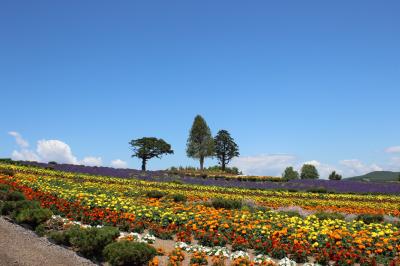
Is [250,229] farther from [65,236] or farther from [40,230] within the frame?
[40,230]

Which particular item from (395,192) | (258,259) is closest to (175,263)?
(258,259)

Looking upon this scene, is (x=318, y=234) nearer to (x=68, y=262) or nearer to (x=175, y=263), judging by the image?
(x=175, y=263)

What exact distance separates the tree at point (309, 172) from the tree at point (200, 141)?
1460 cm

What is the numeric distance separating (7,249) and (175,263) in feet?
14.0

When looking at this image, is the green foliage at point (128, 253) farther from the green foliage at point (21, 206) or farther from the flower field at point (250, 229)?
the green foliage at point (21, 206)

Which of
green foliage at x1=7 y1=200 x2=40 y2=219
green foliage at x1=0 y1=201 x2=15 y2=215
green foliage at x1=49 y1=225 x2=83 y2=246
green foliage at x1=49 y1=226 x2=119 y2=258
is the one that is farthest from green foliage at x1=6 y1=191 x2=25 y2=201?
green foliage at x1=49 y1=226 x2=119 y2=258

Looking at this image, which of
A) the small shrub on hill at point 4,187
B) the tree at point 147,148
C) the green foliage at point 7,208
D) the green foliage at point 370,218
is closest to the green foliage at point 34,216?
the green foliage at point 7,208

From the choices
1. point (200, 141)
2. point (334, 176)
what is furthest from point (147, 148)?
point (334, 176)

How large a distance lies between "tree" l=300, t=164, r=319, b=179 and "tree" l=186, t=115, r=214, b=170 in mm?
14598

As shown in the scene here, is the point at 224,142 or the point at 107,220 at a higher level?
the point at 224,142

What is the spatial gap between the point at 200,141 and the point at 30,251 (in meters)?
53.4

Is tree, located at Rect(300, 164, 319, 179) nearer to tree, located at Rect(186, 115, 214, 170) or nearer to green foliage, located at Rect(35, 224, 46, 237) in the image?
tree, located at Rect(186, 115, 214, 170)

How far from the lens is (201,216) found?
12500 millimetres

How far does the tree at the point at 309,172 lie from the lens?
64625 millimetres
